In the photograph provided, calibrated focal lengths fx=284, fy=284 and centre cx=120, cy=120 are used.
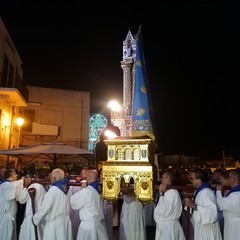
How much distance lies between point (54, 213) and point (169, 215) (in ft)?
7.43

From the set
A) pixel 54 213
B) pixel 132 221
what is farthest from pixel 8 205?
pixel 132 221

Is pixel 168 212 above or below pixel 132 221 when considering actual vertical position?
above

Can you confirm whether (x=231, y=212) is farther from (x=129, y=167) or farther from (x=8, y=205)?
(x=8, y=205)

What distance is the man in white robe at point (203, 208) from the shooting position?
510 cm

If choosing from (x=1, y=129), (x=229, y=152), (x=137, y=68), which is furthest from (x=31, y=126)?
(x=137, y=68)

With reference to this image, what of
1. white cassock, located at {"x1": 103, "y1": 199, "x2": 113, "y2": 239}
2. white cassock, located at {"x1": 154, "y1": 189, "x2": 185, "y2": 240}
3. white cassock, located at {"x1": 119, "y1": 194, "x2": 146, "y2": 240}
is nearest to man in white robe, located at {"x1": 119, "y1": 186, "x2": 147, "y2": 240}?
white cassock, located at {"x1": 119, "y1": 194, "x2": 146, "y2": 240}

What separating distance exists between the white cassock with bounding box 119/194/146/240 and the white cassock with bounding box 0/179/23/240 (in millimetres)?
2714

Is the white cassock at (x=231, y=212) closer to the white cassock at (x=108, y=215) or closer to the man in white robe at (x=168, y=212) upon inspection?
the man in white robe at (x=168, y=212)

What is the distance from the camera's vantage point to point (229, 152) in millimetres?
25109

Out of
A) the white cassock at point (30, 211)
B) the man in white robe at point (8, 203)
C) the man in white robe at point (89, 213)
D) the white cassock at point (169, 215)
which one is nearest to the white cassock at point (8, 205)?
the man in white robe at point (8, 203)

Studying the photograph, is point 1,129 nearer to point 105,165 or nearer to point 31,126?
point 31,126

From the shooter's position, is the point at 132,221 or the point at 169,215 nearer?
the point at 169,215

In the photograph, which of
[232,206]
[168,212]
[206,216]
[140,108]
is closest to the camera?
[206,216]

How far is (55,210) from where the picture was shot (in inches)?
218
